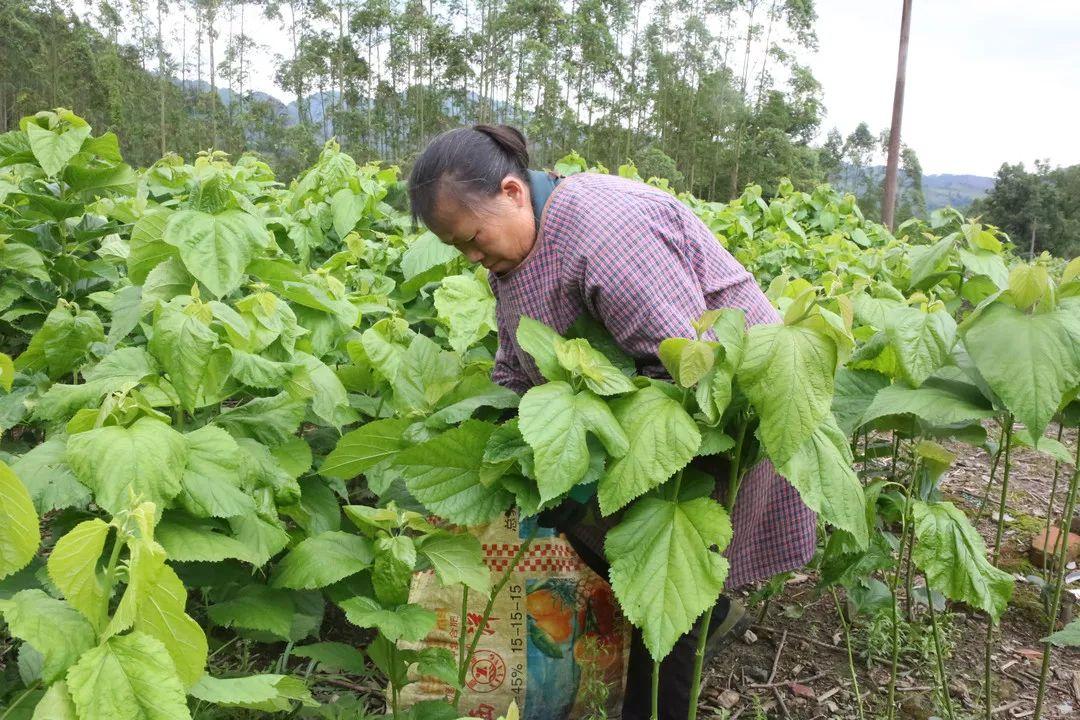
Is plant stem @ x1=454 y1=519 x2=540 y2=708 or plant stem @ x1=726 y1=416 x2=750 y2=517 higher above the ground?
plant stem @ x1=726 y1=416 x2=750 y2=517

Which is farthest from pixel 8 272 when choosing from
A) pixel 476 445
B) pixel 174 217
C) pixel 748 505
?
pixel 748 505

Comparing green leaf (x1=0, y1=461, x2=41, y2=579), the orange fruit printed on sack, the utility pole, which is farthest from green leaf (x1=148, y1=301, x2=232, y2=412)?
the utility pole

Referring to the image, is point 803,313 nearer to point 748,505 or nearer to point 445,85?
point 748,505

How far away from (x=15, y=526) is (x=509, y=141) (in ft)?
3.74

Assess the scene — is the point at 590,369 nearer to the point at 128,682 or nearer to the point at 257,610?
the point at 128,682

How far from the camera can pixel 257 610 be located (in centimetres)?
166

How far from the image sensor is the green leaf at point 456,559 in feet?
4.77

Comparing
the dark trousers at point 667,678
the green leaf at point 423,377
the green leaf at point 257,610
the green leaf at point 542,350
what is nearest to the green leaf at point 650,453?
the green leaf at point 542,350

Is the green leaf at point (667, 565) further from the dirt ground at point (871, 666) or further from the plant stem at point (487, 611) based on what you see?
the dirt ground at point (871, 666)

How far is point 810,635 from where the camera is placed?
8.32 feet

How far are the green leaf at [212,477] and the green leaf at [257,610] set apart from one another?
1.10 ft

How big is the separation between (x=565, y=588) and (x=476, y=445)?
2.77ft

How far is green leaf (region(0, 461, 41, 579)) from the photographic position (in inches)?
36.3

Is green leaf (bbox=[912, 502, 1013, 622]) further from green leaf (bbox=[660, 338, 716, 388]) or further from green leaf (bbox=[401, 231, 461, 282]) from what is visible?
green leaf (bbox=[401, 231, 461, 282])
